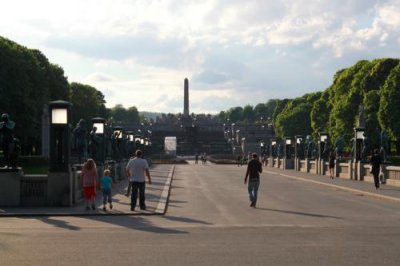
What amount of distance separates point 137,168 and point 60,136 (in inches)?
132

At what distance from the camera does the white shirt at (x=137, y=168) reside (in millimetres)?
22125

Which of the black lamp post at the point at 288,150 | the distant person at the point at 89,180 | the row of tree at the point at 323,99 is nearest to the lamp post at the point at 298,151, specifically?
the black lamp post at the point at 288,150

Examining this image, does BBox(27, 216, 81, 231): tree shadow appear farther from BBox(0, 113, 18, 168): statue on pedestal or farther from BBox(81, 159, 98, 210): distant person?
BBox(0, 113, 18, 168): statue on pedestal

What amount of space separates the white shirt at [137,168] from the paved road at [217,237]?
Result: 4.87 ft

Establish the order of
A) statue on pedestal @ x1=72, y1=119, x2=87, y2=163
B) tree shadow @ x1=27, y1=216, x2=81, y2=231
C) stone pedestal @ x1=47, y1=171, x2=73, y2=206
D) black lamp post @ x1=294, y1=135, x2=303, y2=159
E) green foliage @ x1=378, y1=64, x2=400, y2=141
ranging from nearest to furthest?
tree shadow @ x1=27, y1=216, x2=81, y2=231 → stone pedestal @ x1=47, y1=171, x2=73, y2=206 → statue on pedestal @ x1=72, y1=119, x2=87, y2=163 → black lamp post @ x1=294, y1=135, x2=303, y2=159 → green foliage @ x1=378, y1=64, x2=400, y2=141

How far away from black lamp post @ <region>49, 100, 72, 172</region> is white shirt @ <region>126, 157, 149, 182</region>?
8.15ft

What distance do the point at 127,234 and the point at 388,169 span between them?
26.4 metres

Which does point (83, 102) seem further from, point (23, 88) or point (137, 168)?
point (137, 168)

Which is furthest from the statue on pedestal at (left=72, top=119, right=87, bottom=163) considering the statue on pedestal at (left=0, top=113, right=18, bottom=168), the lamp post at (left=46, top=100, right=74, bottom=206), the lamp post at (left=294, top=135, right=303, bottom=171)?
the lamp post at (left=294, top=135, right=303, bottom=171)

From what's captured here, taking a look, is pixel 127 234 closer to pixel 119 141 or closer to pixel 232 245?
pixel 232 245

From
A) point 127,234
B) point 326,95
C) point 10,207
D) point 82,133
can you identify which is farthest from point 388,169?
point 326,95

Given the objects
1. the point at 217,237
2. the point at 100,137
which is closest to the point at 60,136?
the point at 217,237

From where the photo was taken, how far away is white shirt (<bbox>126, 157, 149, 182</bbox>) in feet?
72.6

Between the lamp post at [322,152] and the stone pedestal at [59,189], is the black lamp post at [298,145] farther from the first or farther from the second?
the stone pedestal at [59,189]
